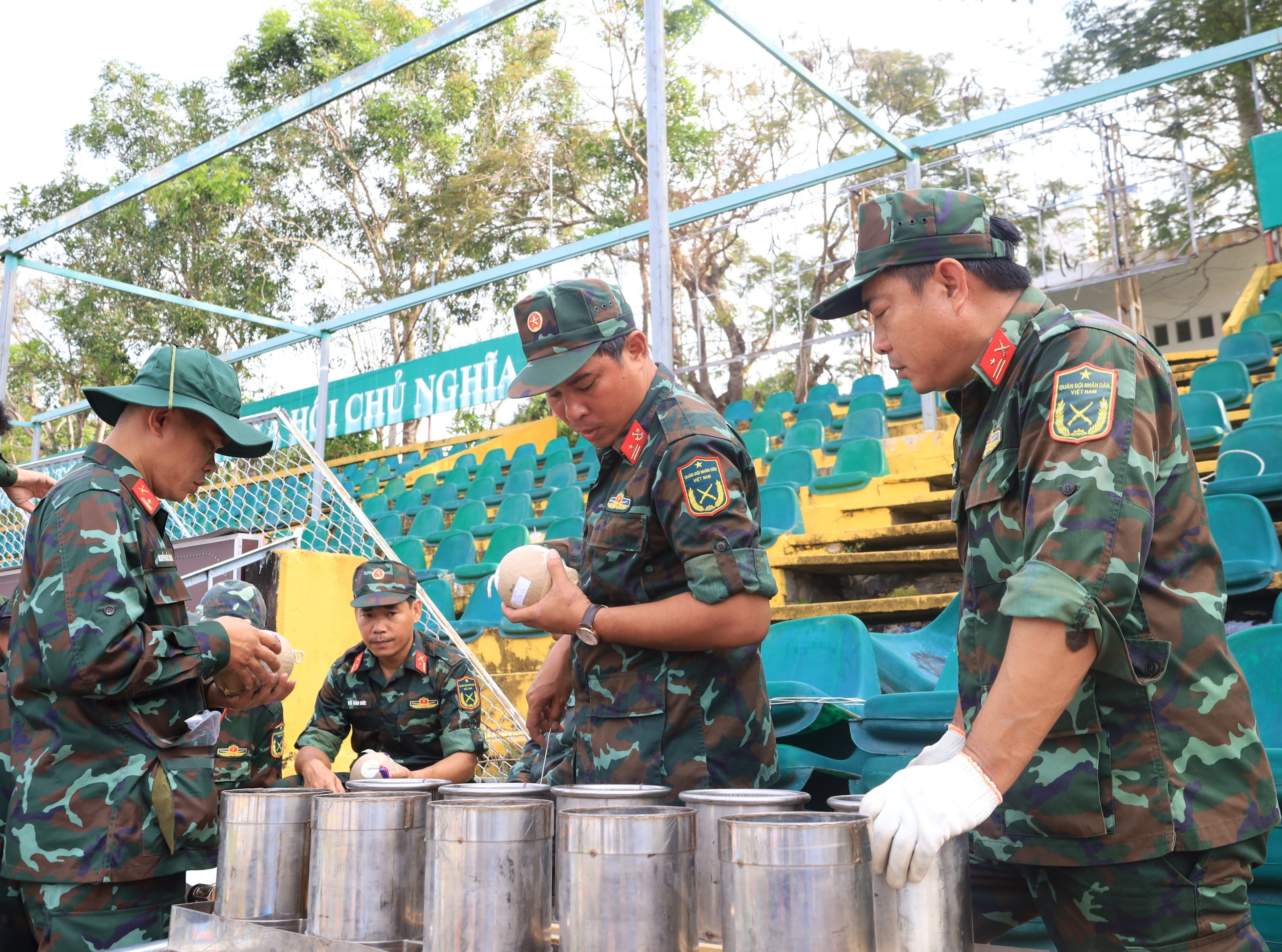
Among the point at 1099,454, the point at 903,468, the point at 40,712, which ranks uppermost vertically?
the point at 903,468

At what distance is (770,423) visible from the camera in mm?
10547

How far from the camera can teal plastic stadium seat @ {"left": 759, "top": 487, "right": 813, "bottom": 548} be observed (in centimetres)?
582

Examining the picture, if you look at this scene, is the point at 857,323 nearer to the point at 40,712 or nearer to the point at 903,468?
the point at 903,468

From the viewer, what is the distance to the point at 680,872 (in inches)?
41.8

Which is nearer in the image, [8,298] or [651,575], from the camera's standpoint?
[651,575]

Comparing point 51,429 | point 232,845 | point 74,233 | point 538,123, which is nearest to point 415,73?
point 538,123

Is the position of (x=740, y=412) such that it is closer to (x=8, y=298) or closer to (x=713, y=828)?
(x=8, y=298)

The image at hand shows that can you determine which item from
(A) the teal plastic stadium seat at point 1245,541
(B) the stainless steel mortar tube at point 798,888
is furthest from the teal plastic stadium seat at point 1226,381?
(B) the stainless steel mortar tube at point 798,888

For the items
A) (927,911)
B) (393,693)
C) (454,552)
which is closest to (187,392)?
(927,911)

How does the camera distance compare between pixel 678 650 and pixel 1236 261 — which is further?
pixel 1236 261

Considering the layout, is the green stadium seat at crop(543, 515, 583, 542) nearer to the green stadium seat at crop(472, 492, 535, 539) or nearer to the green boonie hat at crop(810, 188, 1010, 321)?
the green stadium seat at crop(472, 492, 535, 539)

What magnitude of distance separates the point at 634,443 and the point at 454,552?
17.9 ft

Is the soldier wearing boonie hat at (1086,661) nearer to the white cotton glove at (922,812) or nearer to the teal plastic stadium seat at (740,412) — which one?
the white cotton glove at (922,812)

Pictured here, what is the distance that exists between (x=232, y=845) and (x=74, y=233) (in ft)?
76.2
